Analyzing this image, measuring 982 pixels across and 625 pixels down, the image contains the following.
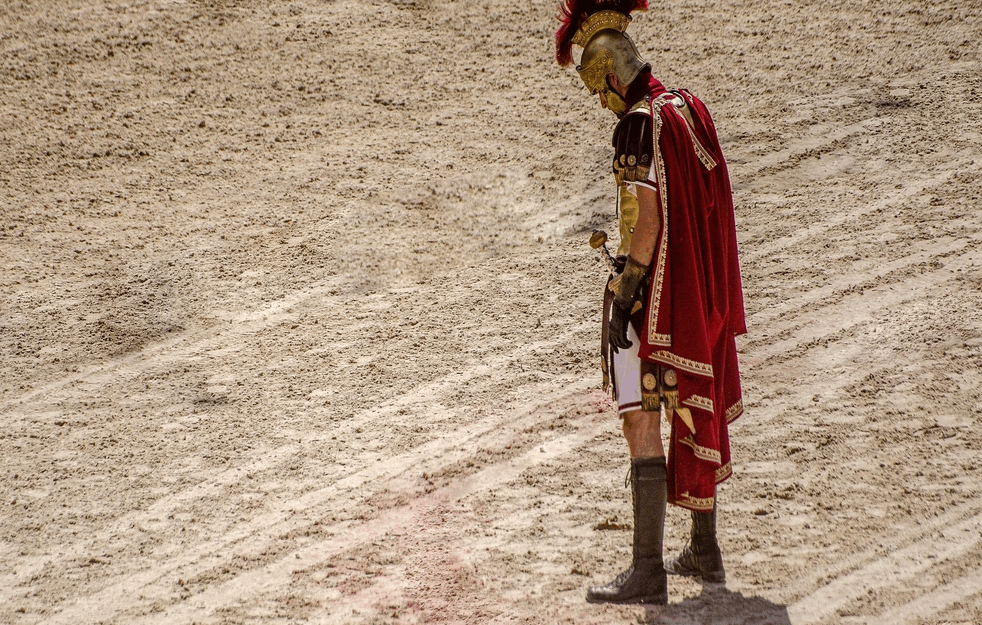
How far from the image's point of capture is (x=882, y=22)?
10117 millimetres

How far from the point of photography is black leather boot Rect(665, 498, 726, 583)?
4.52 m

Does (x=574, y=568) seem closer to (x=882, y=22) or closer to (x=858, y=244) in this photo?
(x=858, y=244)

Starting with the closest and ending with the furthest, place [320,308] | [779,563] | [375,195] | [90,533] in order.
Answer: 1. [779,563]
2. [90,533]
3. [320,308]
4. [375,195]

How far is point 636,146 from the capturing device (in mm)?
4074

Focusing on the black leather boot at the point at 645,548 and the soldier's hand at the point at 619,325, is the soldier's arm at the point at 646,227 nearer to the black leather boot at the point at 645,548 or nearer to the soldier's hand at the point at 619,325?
the soldier's hand at the point at 619,325

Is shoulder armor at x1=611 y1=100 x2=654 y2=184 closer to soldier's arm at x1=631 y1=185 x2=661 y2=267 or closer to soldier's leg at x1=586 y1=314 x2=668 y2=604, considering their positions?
soldier's arm at x1=631 y1=185 x2=661 y2=267

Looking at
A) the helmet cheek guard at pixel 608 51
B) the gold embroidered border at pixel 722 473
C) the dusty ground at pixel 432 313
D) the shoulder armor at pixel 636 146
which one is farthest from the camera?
the dusty ground at pixel 432 313

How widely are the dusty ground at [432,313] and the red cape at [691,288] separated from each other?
0.71 meters

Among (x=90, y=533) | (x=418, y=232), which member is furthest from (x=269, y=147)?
(x=90, y=533)

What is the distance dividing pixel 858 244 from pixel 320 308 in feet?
13.1

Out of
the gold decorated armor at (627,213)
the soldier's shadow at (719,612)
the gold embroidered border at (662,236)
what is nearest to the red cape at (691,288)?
the gold embroidered border at (662,236)

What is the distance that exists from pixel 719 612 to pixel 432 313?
11.1 feet

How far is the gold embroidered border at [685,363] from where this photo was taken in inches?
164

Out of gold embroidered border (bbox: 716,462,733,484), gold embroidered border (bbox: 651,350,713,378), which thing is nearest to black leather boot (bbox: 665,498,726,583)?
gold embroidered border (bbox: 716,462,733,484)
